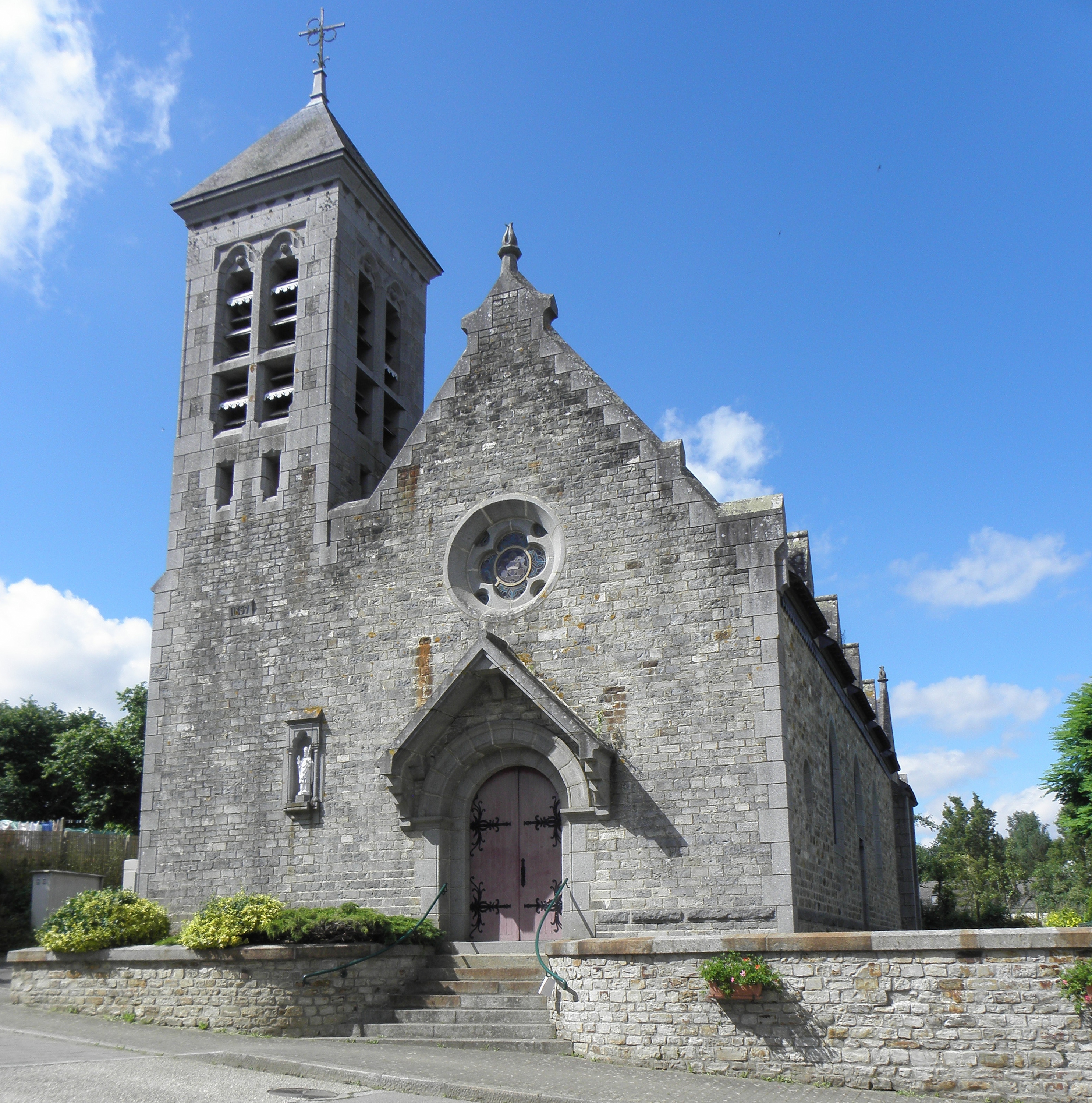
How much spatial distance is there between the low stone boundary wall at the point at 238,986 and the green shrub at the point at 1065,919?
26.1 ft

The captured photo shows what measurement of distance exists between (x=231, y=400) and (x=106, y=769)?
19341mm

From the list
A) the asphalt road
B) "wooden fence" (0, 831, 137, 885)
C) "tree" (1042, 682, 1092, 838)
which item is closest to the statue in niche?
the asphalt road

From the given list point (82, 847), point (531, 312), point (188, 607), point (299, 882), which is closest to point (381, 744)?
point (299, 882)

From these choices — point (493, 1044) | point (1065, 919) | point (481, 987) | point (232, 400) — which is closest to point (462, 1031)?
point (493, 1044)

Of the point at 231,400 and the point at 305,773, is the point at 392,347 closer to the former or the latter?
the point at 231,400

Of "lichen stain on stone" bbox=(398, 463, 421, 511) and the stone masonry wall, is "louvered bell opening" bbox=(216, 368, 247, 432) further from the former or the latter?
the stone masonry wall

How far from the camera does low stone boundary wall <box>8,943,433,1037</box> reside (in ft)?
41.9

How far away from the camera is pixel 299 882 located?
1561 centimetres

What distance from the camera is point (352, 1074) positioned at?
32.8 ft

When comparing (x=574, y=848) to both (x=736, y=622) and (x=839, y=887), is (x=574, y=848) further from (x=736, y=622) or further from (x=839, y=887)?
(x=839, y=887)

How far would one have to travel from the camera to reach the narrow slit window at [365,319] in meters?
20.2

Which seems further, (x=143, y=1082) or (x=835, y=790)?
(x=835, y=790)

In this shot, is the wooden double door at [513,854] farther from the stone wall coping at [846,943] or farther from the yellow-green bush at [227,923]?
the stone wall coping at [846,943]

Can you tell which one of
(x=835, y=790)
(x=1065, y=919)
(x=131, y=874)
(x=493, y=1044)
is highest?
(x=835, y=790)
